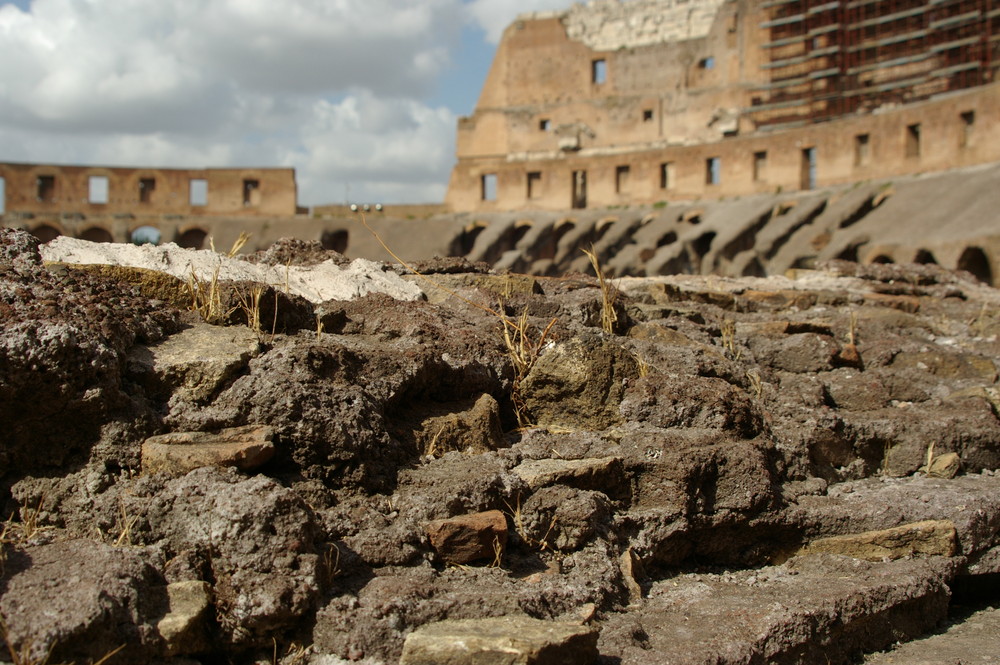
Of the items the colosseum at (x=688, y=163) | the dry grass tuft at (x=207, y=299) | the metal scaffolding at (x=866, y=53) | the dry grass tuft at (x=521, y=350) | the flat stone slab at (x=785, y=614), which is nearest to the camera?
the flat stone slab at (x=785, y=614)

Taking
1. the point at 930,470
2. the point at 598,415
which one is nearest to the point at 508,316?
the point at 598,415

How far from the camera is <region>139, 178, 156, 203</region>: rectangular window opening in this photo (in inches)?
1214

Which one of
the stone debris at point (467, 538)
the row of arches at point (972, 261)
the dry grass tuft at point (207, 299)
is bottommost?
the stone debris at point (467, 538)

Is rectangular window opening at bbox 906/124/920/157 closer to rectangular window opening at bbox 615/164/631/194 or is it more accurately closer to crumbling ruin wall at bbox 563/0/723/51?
A: rectangular window opening at bbox 615/164/631/194

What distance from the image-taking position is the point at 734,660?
9.50 feet

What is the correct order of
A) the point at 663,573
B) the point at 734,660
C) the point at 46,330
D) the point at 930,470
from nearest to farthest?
the point at 734,660 → the point at 46,330 → the point at 663,573 → the point at 930,470

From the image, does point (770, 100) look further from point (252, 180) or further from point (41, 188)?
point (41, 188)

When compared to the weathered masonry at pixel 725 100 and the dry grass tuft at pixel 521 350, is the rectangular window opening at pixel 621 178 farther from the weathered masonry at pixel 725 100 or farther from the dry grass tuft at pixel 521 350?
the dry grass tuft at pixel 521 350

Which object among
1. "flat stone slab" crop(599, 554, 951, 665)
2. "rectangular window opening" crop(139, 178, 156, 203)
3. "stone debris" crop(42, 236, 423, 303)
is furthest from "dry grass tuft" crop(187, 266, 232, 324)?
"rectangular window opening" crop(139, 178, 156, 203)

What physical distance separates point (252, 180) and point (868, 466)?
28999 mm

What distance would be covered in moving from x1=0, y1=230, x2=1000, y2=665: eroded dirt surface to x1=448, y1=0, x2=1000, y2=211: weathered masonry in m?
19.7

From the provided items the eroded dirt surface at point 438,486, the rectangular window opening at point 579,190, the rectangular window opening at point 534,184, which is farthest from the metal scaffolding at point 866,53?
the eroded dirt surface at point 438,486

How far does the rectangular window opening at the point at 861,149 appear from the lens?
2407cm

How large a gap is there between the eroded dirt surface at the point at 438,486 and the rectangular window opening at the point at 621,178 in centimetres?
2407
